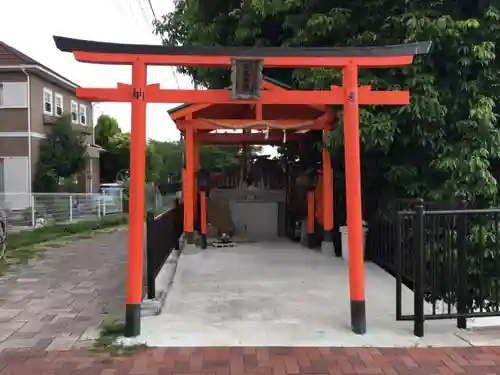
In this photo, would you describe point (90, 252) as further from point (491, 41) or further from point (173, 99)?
point (491, 41)

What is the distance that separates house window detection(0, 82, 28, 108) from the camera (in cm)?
1830

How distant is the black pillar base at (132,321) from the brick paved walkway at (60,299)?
38 cm

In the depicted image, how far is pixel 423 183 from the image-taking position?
7.59 m

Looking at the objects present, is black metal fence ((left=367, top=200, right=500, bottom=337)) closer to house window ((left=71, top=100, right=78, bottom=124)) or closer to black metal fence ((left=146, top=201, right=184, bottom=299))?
black metal fence ((left=146, top=201, right=184, bottom=299))

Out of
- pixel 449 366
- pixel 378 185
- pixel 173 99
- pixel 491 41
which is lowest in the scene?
pixel 449 366

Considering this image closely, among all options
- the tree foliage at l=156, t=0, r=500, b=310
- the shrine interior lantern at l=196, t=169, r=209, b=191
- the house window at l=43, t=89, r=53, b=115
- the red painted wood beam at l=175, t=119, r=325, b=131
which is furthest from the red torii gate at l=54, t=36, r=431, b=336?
the house window at l=43, t=89, r=53, b=115

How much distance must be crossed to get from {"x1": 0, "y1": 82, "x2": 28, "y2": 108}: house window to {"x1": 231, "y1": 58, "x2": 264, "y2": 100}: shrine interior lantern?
15.8 metres

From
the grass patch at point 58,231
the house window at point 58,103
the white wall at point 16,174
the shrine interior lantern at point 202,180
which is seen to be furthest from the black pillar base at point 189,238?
the house window at point 58,103

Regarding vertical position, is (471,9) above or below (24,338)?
above

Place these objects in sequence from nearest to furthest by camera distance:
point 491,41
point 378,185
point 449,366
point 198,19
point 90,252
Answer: point 449,366 < point 491,41 < point 378,185 < point 198,19 < point 90,252

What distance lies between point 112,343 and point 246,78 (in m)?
2.59

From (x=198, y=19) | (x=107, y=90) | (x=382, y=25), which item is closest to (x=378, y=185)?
(x=382, y=25)

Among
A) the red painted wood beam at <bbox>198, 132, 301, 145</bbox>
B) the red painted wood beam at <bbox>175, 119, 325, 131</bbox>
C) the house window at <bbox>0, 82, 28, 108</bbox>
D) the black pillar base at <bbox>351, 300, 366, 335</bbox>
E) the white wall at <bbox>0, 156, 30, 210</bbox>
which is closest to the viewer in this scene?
the black pillar base at <bbox>351, 300, 366, 335</bbox>

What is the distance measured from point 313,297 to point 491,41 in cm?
426
